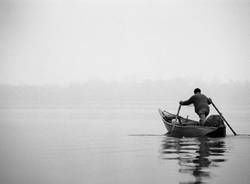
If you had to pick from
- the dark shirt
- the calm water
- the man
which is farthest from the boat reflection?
the dark shirt

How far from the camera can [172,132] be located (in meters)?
23.2

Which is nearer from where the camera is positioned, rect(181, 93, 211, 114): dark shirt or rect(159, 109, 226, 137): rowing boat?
rect(159, 109, 226, 137): rowing boat

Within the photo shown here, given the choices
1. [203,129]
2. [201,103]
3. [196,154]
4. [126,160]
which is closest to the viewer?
[126,160]

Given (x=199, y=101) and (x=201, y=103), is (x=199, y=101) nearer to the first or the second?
(x=199, y=101)

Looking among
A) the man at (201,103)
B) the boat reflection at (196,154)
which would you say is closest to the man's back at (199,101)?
the man at (201,103)

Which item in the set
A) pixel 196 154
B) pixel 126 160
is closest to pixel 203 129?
pixel 196 154

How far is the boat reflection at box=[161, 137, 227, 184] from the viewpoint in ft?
42.1

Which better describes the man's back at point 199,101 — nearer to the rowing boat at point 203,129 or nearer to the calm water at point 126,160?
the rowing boat at point 203,129

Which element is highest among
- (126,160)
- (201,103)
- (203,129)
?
(201,103)

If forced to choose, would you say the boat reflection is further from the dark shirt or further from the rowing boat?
the dark shirt

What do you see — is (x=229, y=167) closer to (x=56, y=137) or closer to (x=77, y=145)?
(x=77, y=145)

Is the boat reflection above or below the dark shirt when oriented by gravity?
below

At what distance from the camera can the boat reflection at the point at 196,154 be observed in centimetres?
1282

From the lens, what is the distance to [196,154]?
53.0 ft
